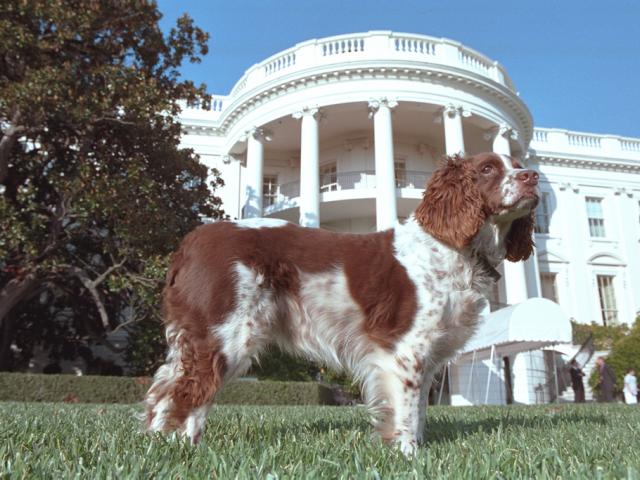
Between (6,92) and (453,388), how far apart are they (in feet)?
59.1

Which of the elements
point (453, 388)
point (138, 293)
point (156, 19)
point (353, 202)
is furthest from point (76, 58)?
point (453, 388)

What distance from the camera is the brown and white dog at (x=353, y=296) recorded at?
2.92m

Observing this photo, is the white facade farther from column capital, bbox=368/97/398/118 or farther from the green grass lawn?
the green grass lawn

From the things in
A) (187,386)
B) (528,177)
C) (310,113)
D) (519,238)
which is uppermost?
(310,113)

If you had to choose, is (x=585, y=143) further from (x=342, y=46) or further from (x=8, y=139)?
(x=8, y=139)

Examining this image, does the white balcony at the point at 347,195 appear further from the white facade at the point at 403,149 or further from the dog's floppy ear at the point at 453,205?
the dog's floppy ear at the point at 453,205

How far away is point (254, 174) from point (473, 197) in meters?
22.1

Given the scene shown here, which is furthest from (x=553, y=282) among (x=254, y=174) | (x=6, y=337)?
(x=6, y=337)

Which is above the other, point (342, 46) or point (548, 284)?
point (342, 46)

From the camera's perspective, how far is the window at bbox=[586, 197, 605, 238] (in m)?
31.0

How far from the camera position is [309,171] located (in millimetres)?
23031

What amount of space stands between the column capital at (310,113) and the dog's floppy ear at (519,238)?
20910 mm

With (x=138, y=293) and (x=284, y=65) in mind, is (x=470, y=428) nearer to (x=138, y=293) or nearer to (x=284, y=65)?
(x=138, y=293)

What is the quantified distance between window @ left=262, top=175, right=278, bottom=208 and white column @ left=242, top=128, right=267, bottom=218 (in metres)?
2.20
